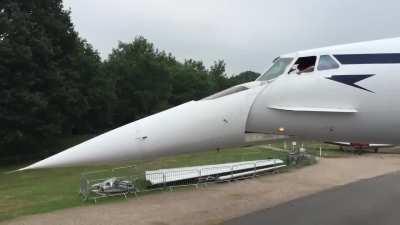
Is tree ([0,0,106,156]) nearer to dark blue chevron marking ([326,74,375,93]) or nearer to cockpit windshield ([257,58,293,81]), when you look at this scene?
cockpit windshield ([257,58,293,81])

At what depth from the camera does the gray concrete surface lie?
13.8m

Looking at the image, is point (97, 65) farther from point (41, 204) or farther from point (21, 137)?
point (41, 204)

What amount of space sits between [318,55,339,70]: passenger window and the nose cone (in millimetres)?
1013

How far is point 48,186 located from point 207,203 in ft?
24.5

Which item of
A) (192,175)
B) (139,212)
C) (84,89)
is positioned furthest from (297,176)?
(84,89)

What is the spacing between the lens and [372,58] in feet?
26.8

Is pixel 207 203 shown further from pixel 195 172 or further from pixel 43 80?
pixel 43 80

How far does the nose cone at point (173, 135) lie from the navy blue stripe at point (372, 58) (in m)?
1.42

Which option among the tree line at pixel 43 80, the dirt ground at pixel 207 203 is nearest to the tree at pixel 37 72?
the tree line at pixel 43 80

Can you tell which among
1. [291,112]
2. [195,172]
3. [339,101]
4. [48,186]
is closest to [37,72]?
[48,186]

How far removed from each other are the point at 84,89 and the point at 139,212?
26372mm

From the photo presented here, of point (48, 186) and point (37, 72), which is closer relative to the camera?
point (48, 186)

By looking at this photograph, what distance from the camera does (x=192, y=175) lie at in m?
21.7

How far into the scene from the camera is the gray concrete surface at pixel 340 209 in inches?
545
